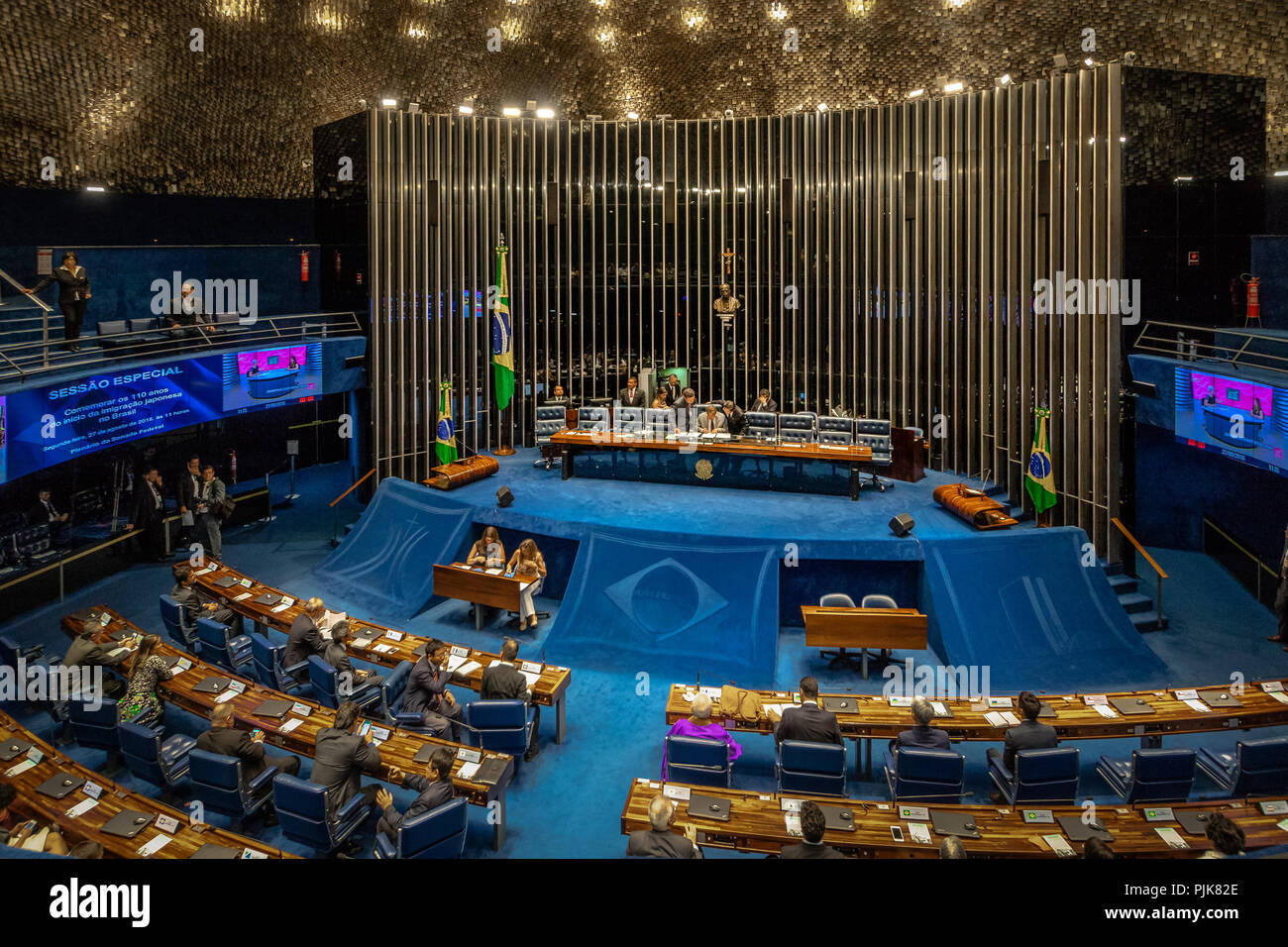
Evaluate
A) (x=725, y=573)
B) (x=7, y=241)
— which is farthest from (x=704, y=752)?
(x=7, y=241)

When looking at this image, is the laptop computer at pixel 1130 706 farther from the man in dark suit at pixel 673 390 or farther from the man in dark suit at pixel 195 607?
the man in dark suit at pixel 673 390

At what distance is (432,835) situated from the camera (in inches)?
248

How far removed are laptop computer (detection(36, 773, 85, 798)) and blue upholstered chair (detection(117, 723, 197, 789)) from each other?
0.77 meters

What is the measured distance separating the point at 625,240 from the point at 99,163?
9.98m

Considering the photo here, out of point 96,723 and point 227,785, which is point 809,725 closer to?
point 227,785

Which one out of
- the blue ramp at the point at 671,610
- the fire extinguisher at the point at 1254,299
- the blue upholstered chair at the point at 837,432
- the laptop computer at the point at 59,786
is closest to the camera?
the laptop computer at the point at 59,786

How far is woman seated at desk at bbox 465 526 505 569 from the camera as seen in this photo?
1226 cm

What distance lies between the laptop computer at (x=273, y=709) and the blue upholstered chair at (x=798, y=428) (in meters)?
9.49

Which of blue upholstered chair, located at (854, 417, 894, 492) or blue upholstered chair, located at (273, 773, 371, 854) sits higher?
blue upholstered chair, located at (854, 417, 894, 492)

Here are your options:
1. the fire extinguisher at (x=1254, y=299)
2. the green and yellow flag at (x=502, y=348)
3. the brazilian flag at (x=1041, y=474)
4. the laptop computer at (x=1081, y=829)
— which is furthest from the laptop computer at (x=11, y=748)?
the fire extinguisher at (x=1254, y=299)

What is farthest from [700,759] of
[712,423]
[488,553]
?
[712,423]

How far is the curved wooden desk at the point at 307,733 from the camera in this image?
282 inches

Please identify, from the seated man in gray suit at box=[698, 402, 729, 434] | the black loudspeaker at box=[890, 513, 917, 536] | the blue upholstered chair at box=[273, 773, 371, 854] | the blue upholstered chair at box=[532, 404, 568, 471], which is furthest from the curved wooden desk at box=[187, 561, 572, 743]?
the seated man in gray suit at box=[698, 402, 729, 434]

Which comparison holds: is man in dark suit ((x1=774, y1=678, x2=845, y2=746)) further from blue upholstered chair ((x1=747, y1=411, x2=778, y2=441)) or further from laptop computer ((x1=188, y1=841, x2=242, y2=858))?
blue upholstered chair ((x1=747, y1=411, x2=778, y2=441))
